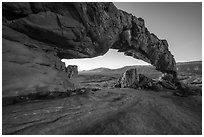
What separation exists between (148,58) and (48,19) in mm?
11754

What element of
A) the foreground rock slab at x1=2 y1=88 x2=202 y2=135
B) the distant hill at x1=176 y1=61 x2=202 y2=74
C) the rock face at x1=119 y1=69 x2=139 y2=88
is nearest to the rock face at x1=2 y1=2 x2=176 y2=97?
the foreground rock slab at x1=2 y1=88 x2=202 y2=135

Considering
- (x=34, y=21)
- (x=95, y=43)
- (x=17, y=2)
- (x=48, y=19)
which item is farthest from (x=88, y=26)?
(x=17, y=2)

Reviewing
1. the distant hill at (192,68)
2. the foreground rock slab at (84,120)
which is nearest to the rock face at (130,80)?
the foreground rock slab at (84,120)

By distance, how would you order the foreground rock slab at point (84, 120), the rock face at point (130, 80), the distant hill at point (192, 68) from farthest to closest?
the distant hill at point (192, 68), the rock face at point (130, 80), the foreground rock slab at point (84, 120)

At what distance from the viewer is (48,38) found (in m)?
6.73

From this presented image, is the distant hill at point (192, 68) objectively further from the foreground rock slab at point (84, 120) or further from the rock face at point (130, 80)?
the foreground rock slab at point (84, 120)

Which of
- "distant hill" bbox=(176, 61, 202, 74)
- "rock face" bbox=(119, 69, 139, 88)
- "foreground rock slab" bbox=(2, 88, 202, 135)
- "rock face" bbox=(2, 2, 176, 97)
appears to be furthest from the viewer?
"distant hill" bbox=(176, 61, 202, 74)

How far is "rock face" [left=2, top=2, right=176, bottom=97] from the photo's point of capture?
17.1 ft

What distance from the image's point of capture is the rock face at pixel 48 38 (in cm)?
521

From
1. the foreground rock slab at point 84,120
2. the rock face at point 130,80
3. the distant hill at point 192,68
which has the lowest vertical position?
the foreground rock slab at point 84,120

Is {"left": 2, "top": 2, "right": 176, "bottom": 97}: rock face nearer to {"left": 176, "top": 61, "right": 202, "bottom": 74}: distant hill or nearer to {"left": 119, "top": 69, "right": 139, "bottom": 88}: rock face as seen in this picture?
{"left": 119, "top": 69, "right": 139, "bottom": 88}: rock face

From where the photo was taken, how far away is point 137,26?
37.9 ft

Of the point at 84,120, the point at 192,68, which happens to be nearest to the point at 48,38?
the point at 84,120

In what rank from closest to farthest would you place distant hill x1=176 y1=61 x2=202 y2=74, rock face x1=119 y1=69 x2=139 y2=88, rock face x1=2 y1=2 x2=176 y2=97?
rock face x1=2 y1=2 x2=176 y2=97
rock face x1=119 y1=69 x2=139 y2=88
distant hill x1=176 y1=61 x2=202 y2=74
